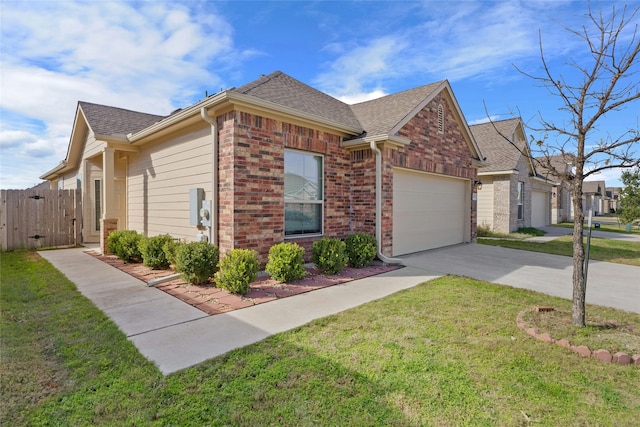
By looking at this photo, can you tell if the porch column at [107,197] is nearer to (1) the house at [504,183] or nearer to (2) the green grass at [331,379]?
(2) the green grass at [331,379]

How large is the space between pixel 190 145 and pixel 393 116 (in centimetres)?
533

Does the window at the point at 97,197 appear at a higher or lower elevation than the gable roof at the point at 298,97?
lower

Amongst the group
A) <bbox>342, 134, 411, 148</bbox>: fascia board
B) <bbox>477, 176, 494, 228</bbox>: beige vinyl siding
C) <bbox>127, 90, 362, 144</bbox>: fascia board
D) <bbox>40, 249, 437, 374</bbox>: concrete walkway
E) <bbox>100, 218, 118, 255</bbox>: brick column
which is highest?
<bbox>127, 90, 362, 144</bbox>: fascia board

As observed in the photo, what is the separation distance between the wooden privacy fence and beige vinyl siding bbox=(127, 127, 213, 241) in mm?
2920

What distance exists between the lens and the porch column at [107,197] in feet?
31.0

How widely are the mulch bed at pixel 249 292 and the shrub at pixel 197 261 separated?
0.18 metres

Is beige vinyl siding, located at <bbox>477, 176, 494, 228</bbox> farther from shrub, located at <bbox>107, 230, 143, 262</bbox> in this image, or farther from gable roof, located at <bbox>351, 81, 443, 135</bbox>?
shrub, located at <bbox>107, 230, 143, 262</bbox>

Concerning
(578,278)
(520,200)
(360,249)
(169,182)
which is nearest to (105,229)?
(169,182)

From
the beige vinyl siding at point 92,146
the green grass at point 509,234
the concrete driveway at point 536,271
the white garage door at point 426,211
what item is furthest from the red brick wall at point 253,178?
the green grass at point 509,234

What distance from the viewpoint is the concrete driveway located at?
5.79 m

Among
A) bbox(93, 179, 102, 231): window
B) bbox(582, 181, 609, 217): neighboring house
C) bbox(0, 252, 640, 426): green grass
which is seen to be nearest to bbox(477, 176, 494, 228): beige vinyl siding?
bbox(582, 181, 609, 217): neighboring house

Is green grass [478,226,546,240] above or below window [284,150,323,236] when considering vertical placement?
below

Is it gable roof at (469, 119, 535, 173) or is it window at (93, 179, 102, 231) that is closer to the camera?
window at (93, 179, 102, 231)

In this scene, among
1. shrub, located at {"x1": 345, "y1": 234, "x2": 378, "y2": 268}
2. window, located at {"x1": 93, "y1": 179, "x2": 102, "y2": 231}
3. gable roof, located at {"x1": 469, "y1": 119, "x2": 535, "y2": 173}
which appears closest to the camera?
shrub, located at {"x1": 345, "y1": 234, "x2": 378, "y2": 268}
